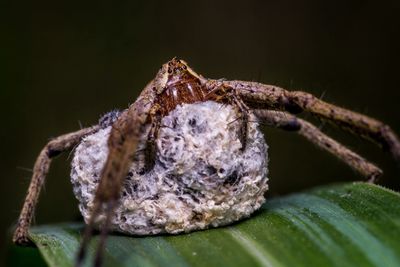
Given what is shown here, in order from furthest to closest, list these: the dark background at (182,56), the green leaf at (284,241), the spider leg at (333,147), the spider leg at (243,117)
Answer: the dark background at (182,56), the spider leg at (333,147), the spider leg at (243,117), the green leaf at (284,241)

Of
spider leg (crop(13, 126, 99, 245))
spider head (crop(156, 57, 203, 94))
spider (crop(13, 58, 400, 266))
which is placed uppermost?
spider head (crop(156, 57, 203, 94))

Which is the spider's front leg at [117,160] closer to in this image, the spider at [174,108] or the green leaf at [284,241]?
the spider at [174,108]

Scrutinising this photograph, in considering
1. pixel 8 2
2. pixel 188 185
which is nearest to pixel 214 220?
pixel 188 185

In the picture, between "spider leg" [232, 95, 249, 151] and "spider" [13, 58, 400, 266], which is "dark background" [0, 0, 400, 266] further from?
"spider leg" [232, 95, 249, 151]

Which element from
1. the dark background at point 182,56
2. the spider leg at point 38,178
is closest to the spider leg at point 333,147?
the spider leg at point 38,178

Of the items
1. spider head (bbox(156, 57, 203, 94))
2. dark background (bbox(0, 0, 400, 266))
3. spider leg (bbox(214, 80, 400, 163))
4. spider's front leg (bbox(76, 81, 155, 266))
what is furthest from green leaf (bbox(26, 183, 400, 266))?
dark background (bbox(0, 0, 400, 266))

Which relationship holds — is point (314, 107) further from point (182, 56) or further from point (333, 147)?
point (182, 56)

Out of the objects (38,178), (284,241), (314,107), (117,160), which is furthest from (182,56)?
(284,241)
